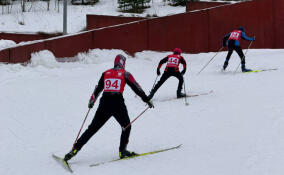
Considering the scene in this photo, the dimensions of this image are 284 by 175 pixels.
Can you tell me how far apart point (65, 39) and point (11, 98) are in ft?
20.7

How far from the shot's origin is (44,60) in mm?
15227

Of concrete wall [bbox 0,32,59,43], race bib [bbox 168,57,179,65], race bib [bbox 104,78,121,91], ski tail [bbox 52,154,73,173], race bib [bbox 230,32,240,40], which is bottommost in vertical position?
ski tail [bbox 52,154,73,173]

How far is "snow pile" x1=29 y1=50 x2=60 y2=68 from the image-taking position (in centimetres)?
1500

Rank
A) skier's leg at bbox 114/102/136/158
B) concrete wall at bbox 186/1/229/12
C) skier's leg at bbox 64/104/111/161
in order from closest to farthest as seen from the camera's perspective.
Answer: skier's leg at bbox 64/104/111/161 < skier's leg at bbox 114/102/136/158 < concrete wall at bbox 186/1/229/12

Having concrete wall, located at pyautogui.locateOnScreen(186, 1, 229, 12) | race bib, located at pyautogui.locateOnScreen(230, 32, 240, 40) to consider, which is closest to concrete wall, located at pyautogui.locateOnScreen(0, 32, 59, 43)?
concrete wall, located at pyautogui.locateOnScreen(186, 1, 229, 12)

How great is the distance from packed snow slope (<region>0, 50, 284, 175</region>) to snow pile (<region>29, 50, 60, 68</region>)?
545 millimetres

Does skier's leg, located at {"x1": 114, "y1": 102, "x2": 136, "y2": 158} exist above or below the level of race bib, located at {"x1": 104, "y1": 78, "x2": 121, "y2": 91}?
below

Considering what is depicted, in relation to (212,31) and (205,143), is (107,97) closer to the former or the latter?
(205,143)

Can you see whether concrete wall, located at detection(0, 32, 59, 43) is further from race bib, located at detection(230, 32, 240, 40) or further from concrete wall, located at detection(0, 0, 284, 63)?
race bib, located at detection(230, 32, 240, 40)

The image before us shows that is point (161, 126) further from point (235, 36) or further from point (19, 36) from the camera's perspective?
point (19, 36)

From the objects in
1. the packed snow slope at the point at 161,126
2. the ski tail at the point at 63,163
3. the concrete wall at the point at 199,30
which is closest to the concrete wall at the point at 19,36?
the concrete wall at the point at 199,30

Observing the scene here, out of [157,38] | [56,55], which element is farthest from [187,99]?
[157,38]

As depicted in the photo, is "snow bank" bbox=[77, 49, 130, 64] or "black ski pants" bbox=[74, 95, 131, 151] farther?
"snow bank" bbox=[77, 49, 130, 64]

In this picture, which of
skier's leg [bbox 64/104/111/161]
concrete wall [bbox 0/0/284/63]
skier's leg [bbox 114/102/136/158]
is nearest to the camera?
skier's leg [bbox 64/104/111/161]
